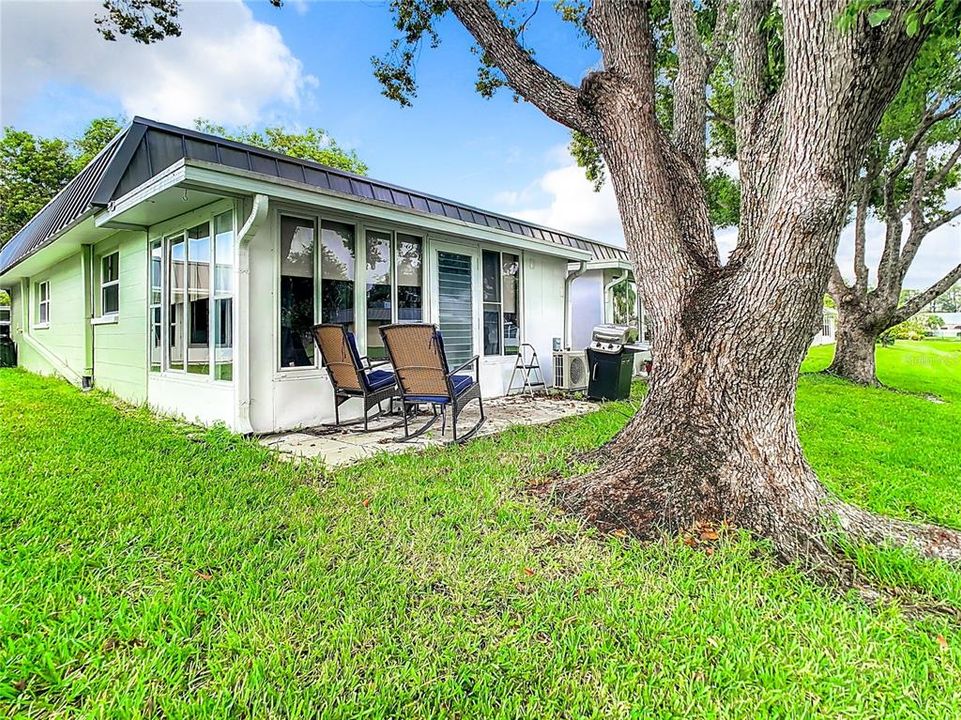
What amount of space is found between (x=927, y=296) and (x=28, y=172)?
104 feet

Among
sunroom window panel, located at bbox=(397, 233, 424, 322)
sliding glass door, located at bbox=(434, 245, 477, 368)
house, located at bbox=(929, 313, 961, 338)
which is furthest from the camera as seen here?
house, located at bbox=(929, 313, 961, 338)

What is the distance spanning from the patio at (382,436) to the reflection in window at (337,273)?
1349mm

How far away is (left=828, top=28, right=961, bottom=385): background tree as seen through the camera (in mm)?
9016

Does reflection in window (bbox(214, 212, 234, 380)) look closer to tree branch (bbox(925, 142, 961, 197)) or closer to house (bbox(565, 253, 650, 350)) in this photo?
house (bbox(565, 253, 650, 350))

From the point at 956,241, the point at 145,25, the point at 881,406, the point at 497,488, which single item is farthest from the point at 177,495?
the point at 956,241

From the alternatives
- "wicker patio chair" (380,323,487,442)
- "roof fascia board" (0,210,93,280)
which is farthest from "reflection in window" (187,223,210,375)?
"wicker patio chair" (380,323,487,442)

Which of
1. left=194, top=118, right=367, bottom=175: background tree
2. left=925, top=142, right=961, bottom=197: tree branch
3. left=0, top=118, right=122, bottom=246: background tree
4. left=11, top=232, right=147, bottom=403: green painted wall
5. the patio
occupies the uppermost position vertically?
left=194, top=118, right=367, bottom=175: background tree

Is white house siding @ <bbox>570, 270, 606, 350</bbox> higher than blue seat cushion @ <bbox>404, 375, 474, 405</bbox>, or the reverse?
white house siding @ <bbox>570, 270, 606, 350</bbox>

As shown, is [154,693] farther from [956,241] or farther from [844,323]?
[956,241]

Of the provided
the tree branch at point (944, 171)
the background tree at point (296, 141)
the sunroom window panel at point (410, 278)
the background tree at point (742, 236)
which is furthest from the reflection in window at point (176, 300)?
the background tree at point (296, 141)

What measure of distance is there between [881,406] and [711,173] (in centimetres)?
772

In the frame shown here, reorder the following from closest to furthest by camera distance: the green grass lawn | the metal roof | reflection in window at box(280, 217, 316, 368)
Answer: the green grass lawn < the metal roof < reflection in window at box(280, 217, 316, 368)

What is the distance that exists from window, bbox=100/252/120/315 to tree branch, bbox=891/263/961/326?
14.8m

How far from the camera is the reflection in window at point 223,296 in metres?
4.80
